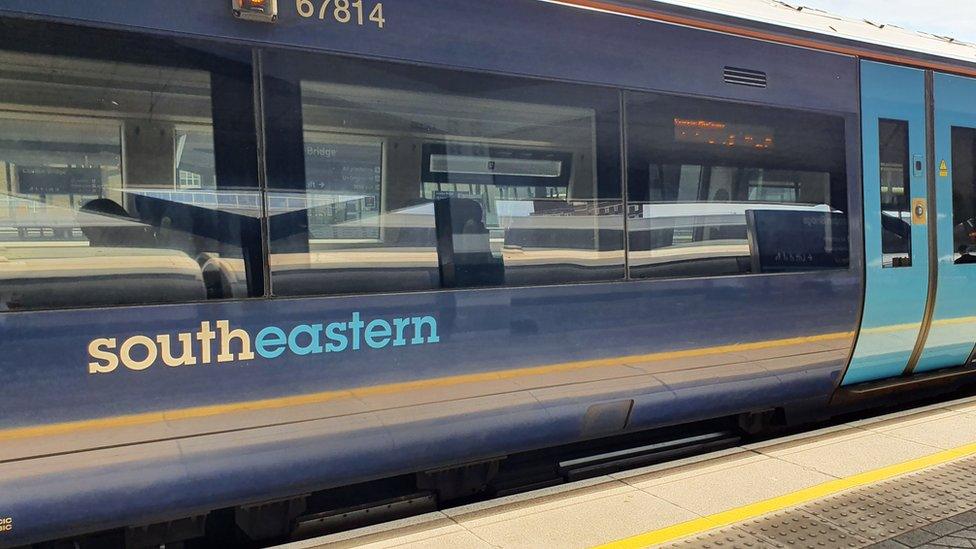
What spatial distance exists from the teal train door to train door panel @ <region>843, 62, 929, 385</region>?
0.67 feet

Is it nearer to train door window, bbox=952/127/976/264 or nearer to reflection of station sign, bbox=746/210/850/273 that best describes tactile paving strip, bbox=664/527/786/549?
reflection of station sign, bbox=746/210/850/273

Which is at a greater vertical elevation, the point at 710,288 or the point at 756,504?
the point at 710,288

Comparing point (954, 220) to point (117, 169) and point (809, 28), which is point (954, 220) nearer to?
point (809, 28)

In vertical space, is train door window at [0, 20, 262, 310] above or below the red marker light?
below

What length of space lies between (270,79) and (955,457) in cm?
457

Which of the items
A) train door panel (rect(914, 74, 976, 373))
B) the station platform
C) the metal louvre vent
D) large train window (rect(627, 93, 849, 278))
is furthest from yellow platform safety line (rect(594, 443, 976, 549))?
the metal louvre vent

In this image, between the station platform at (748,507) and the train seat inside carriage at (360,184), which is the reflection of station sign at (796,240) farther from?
the station platform at (748,507)

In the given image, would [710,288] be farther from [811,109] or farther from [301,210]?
[301,210]

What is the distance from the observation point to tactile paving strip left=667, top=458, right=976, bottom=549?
11.8ft

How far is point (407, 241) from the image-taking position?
12.5 feet

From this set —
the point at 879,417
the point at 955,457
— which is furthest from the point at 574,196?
the point at 879,417

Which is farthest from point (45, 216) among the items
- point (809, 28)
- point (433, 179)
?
point (809, 28)

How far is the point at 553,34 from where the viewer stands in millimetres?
4160

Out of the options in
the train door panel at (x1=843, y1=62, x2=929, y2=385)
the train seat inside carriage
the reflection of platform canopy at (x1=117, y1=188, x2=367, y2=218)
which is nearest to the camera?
the train seat inside carriage
